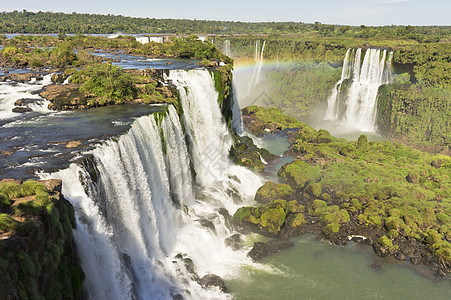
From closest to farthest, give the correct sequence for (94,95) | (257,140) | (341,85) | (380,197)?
(94,95), (380,197), (257,140), (341,85)

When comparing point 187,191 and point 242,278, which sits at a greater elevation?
point 187,191

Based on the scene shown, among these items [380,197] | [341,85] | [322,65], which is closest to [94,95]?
[380,197]

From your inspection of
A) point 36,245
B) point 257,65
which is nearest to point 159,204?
point 36,245

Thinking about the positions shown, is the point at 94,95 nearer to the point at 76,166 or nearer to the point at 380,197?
the point at 76,166

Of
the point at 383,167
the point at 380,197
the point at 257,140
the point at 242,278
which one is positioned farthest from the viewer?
the point at 257,140

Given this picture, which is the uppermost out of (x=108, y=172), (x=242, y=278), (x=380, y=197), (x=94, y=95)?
(x=94, y=95)

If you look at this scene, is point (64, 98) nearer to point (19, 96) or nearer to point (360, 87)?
point (19, 96)

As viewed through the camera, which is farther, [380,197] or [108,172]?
[380,197]
